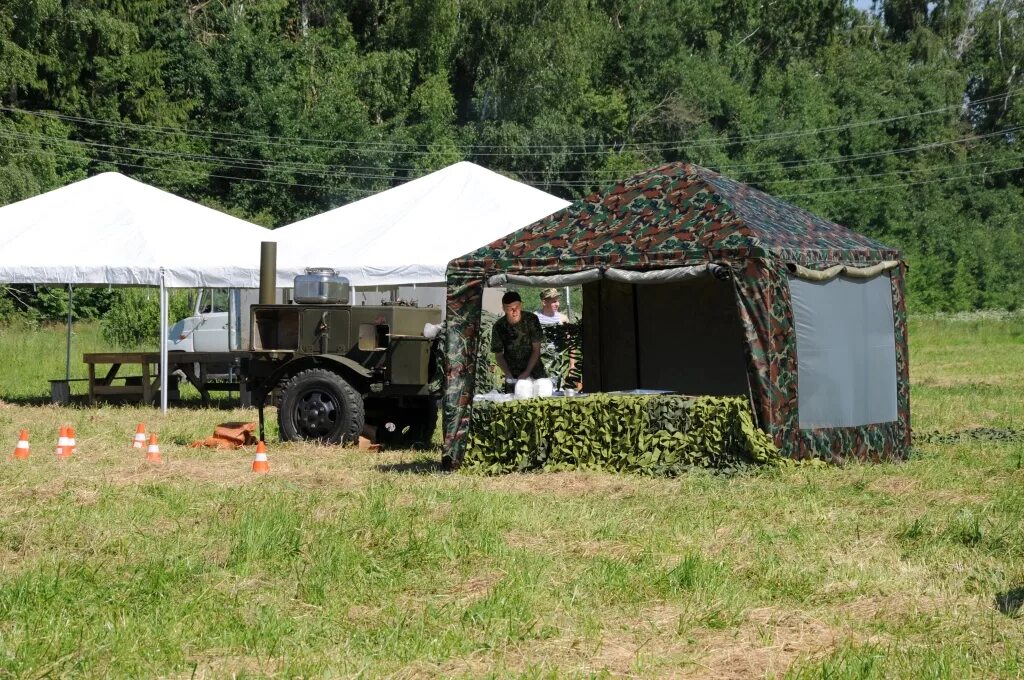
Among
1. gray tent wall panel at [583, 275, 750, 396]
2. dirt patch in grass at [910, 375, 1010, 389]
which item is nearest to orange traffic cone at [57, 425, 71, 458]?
gray tent wall panel at [583, 275, 750, 396]

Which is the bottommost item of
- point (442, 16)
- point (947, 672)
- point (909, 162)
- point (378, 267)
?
point (947, 672)

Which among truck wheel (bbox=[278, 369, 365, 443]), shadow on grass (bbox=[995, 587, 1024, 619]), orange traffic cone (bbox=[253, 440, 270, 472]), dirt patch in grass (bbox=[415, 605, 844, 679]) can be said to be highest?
truck wheel (bbox=[278, 369, 365, 443])

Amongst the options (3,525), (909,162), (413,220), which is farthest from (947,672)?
(909,162)

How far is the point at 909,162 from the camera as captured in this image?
54125mm

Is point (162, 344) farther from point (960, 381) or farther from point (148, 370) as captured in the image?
point (960, 381)

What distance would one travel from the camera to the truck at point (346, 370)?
12.7 m

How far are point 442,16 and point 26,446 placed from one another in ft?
114

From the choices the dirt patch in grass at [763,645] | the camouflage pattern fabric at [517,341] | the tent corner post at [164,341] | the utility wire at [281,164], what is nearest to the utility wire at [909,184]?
the utility wire at [281,164]

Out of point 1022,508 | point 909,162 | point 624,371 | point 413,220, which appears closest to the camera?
point 1022,508

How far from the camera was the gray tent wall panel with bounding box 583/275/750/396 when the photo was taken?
42.6ft

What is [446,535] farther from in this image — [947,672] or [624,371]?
[624,371]

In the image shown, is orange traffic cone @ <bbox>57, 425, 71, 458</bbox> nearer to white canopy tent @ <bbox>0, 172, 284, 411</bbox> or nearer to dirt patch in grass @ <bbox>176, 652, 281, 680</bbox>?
white canopy tent @ <bbox>0, 172, 284, 411</bbox>

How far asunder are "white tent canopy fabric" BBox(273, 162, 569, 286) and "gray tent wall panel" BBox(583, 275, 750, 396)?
3531 mm

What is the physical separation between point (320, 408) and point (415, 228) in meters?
5.42
